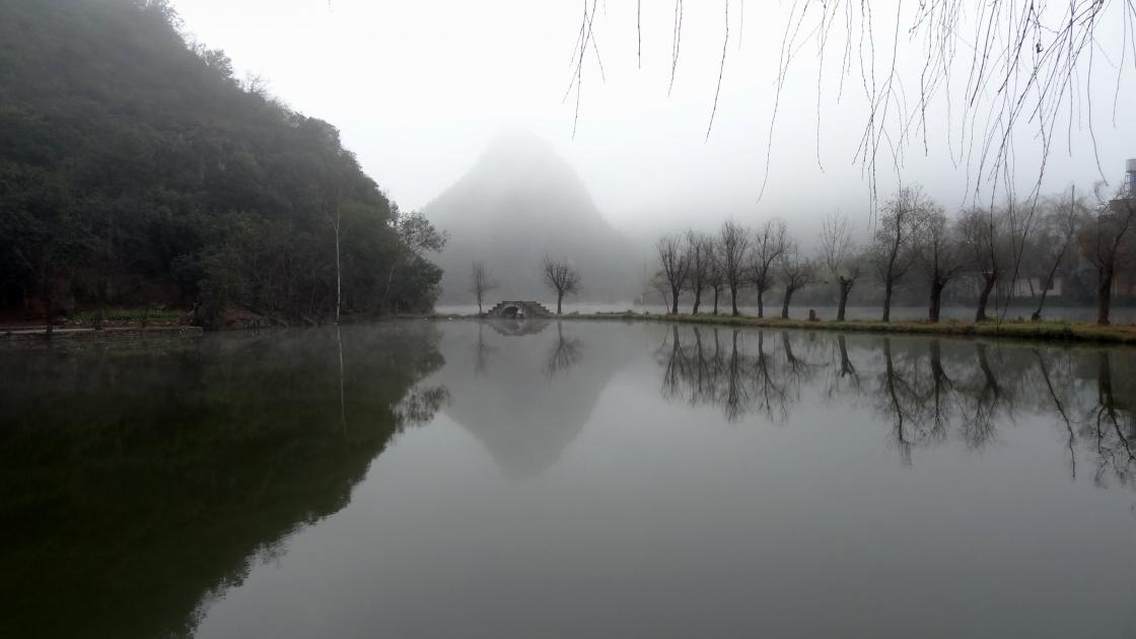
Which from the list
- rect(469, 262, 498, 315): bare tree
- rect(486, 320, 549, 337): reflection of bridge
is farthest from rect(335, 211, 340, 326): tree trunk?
rect(469, 262, 498, 315): bare tree

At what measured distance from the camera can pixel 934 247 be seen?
83.4 feet

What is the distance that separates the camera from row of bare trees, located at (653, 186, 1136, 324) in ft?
66.6

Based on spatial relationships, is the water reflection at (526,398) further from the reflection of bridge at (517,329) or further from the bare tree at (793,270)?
the bare tree at (793,270)

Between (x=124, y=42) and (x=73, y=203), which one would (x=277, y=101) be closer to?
(x=124, y=42)

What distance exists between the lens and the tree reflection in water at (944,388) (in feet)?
19.1

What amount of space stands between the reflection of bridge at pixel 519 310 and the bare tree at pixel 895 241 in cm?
2624

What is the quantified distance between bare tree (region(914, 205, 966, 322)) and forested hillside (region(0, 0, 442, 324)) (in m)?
30.5

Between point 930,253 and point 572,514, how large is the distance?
2776 centimetres

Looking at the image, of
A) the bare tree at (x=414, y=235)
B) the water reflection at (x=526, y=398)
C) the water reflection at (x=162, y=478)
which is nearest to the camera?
the water reflection at (x=162, y=478)

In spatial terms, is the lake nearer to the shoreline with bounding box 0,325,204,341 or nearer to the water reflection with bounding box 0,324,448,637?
the water reflection with bounding box 0,324,448,637

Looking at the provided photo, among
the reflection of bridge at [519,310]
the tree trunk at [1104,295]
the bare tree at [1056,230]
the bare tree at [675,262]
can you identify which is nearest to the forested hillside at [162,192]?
the reflection of bridge at [519,310]

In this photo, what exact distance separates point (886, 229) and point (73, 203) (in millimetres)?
36945

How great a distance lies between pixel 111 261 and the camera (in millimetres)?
27344

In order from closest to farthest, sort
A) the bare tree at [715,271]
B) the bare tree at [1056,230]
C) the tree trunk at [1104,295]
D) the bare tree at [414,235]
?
the tree trunk at [1104,295], the bare tree at [1056,230], the bare tree at [715,271], the bare tree at [414,235]
